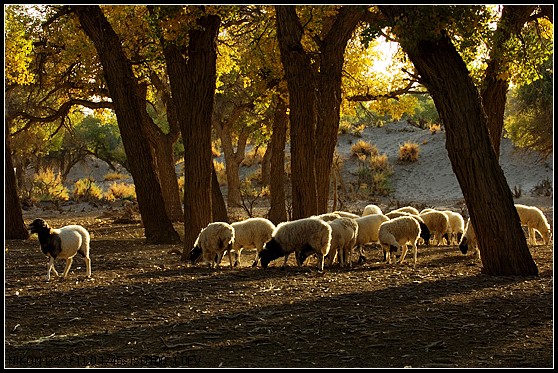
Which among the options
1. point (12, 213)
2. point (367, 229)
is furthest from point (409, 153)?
point (367, 229)

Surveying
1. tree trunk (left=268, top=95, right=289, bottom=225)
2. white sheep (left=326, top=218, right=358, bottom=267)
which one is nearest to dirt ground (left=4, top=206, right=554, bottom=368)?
white sheep (left=326, top=218, right=358, bottom=267)

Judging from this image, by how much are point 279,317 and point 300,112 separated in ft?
24.9

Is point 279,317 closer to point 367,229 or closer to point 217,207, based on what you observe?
A: point 367,229

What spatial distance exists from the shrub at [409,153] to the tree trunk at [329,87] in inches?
1284

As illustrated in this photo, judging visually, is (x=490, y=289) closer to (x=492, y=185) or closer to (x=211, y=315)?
(x=492, y=185)

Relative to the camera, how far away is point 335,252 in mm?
13828

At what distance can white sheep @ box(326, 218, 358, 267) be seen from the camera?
13.2 m

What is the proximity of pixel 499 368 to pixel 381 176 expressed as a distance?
125 feet

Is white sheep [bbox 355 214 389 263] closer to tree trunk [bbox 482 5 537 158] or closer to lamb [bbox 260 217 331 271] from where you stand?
lamb [bbox 260 217 331 271]

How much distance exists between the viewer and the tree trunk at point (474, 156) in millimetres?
10766

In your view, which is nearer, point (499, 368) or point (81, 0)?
point (499, 368)

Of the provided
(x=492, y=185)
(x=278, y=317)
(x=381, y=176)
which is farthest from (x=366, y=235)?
(x=381, y=176)

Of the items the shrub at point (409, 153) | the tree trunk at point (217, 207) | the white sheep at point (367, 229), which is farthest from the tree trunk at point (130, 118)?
the shrub at point (409, 153)

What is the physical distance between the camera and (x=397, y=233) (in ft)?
44.9
